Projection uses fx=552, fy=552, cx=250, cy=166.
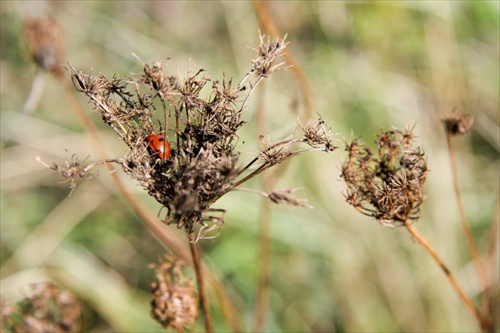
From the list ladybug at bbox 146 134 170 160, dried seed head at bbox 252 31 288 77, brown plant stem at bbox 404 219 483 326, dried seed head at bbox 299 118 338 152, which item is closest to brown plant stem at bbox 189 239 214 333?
ladybug at bbox 146 134 170 160

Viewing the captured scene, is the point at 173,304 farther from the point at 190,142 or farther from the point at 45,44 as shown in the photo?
the point at 45,44

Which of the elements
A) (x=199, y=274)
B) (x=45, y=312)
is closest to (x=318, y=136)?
(x=199, y=274)

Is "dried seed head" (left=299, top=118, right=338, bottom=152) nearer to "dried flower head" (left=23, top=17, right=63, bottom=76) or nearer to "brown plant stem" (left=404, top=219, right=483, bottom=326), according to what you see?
"brown plant stem" (left=404, top=219, right=483, bottom=326)

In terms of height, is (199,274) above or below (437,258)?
below

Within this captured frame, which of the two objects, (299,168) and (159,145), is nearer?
(159,145)

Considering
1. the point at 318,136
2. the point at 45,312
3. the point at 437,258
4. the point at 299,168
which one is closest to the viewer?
the point at 318,136

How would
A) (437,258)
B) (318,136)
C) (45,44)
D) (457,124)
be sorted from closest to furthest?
(318,136) → (437,258) → (457,124) → (45,44)

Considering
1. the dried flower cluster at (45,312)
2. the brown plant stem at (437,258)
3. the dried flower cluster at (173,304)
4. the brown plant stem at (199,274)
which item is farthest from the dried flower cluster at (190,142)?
the dried flower cluster at (45,312)

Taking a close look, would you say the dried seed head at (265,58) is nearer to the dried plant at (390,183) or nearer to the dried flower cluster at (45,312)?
the dried plant at (390,183)
